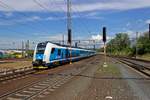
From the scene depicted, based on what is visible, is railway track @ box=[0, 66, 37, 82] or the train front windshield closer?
railway track @ box=[0, 66, 37, 82]

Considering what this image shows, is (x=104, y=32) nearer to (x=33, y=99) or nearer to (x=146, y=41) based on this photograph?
(x=33, y=99)

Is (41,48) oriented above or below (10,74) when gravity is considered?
above

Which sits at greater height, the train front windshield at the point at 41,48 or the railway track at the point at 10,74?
the train front windshield at the point at 41,48

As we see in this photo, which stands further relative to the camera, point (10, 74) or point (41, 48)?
point (41, 48)

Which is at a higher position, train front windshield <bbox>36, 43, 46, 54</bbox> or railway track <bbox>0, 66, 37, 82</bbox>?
train front windshield <bbox>36, 43, 46, 54</bbox>

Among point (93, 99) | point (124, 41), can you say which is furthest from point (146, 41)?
point (93, 99)

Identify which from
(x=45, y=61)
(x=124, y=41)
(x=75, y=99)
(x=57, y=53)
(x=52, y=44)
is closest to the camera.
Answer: (x=75, y=99)

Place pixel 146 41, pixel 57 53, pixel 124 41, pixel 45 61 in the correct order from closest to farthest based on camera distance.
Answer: pixel 45 61
pixel 57 53
pixel 146 41
pixel 124 41

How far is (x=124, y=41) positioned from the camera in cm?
19738

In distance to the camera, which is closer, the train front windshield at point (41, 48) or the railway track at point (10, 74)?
the railway track at point (10, 74)

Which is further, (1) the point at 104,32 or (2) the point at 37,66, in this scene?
(2) the point at 37,66

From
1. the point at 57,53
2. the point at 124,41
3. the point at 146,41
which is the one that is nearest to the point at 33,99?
the point at 57,53

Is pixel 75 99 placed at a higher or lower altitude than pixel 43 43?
lower

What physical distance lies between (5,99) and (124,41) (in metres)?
187
